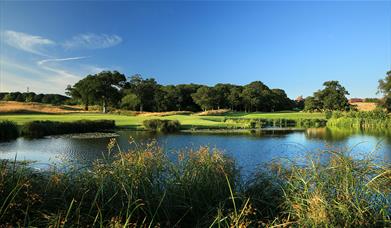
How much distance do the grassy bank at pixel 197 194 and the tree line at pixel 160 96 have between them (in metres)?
71.7

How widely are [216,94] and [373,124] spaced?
2183 inches

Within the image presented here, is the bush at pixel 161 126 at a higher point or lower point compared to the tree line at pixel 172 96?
lower

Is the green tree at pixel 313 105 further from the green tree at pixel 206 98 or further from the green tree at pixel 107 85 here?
the green tree at pixel 107 85

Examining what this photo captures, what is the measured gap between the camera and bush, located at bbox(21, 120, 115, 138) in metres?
31.2

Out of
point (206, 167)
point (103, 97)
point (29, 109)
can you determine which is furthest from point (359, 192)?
point (103, 97)

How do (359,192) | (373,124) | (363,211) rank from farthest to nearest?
(373,124)
(359,192)
(363,211)

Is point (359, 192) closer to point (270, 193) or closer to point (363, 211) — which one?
point (363, 211)

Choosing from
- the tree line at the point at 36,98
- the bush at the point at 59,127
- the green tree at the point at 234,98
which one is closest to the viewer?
the bush at the point at 59,127

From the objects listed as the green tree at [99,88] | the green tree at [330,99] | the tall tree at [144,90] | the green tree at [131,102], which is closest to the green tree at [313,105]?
the green tree at [330,99]

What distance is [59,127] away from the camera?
3428 cm

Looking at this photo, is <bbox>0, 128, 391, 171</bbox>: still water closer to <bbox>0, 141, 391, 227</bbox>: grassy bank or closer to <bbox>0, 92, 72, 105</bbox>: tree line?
<bbox>0, 141, 391, 227</bbox>: grassy bank

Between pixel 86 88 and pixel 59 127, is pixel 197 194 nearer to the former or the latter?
pixel 59 127

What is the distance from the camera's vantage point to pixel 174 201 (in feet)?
19.1

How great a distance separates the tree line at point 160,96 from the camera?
78625mm
